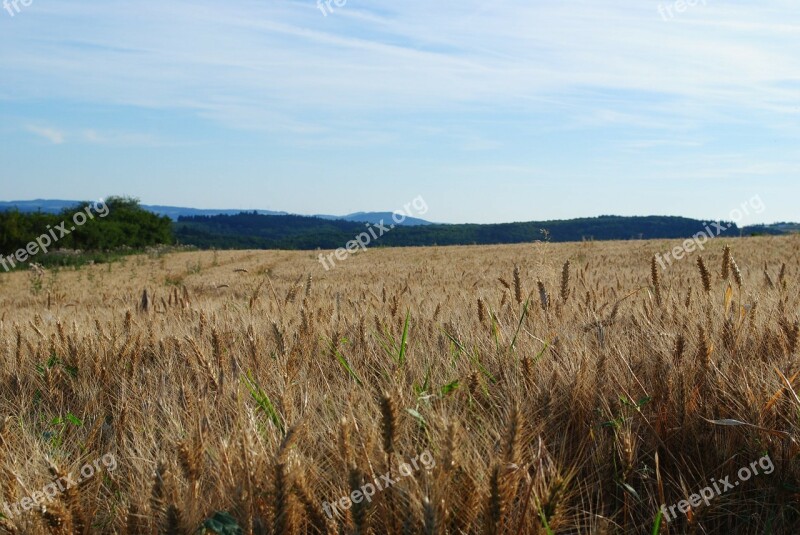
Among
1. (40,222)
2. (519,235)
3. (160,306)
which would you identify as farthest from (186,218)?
(160,306)

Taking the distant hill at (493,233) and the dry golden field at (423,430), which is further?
the distant hill at (493,233)

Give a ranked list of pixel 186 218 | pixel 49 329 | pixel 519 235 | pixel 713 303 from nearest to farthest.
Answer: pixel 713 303 < pixel 49 329 < pixel 519 235 < pixel 186 218

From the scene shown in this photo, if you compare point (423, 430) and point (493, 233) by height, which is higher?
point (493, 233)

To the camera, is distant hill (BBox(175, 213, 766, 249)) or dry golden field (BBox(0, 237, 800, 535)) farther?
distant hill (BBox(175, 213, 766, 249))

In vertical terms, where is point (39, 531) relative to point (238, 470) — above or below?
below

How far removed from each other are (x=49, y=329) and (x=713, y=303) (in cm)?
416

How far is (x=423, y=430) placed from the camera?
1.88 meters

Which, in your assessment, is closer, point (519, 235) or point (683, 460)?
point (683, 460)

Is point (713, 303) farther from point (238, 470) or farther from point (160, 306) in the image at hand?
point (160, 306)

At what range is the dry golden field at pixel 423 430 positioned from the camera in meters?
1.38

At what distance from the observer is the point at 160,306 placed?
5660mm

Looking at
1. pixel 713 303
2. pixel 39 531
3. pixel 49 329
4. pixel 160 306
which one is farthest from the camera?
pixel 160 306

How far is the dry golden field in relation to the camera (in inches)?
54.2

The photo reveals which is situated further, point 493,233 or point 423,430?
point 493,233
